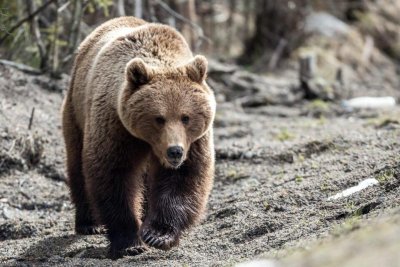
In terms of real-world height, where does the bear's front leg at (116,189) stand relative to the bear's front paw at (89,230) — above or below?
above

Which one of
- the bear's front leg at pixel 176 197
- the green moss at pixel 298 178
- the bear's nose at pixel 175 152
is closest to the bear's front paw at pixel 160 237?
the bear's front leg at pixel 176 197

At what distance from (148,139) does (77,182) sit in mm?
1552

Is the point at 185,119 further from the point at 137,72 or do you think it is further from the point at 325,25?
the point at 325,25

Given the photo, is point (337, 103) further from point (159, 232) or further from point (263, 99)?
point (159, 232)

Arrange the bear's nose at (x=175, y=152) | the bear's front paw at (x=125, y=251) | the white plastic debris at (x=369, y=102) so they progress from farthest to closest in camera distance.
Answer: the white plastic debris at (x=369, y=102)
the bear's front paw at (x=125, y=251)
the bear's nose at (x=175, y=152)

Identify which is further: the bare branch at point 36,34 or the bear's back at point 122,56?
the bare branch at point 36,34

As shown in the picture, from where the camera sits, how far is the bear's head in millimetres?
5996

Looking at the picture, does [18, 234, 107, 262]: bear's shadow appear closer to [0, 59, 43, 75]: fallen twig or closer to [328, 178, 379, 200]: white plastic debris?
[328, 178, 379, 200]: white plastic debris

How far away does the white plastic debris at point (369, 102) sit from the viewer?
12.9m


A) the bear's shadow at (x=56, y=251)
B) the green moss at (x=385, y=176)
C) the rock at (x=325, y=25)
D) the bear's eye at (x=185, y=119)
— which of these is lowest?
the rock at (x=325, y=25)

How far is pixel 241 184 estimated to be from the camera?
8547 millimetres

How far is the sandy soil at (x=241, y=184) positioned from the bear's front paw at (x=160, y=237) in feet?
0.35

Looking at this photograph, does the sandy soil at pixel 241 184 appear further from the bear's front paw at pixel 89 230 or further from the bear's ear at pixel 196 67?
the bear's ear at pixel 196 67

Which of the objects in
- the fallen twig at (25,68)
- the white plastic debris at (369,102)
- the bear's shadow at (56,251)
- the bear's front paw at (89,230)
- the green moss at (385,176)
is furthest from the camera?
the white plastic debris at (369,102)
